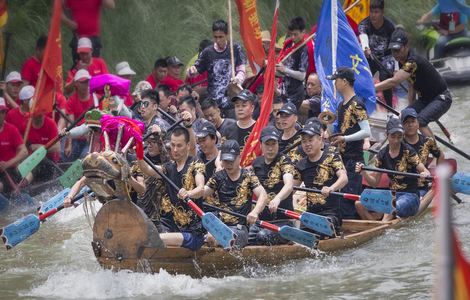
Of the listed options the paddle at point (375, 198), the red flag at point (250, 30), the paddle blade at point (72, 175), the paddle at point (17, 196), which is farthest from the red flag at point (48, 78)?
the paddle at point (375, 198)

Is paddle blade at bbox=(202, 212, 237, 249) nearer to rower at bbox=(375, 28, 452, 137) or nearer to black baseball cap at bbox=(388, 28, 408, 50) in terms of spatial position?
rower at bbox=(375, 28, 452, 137)

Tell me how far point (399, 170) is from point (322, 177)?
1.16 m

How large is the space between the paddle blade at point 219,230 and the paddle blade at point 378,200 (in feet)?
5.19

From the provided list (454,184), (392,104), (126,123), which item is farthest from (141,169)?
(392,104)

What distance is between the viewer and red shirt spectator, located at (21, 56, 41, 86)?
14.3 m

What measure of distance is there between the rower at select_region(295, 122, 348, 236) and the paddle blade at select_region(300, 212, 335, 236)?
0.28m

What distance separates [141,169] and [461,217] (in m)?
3.89

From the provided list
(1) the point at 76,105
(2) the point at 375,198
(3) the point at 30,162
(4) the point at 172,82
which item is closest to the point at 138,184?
(2) the point at 375,198

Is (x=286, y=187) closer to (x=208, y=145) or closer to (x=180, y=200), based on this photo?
(x=208, y=145)

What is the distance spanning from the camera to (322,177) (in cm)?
1007

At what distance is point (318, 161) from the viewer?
1009 centimetres

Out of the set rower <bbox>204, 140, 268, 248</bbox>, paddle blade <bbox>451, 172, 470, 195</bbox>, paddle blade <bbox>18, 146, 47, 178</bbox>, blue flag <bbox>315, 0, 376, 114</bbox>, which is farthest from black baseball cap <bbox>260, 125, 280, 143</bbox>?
paddle blade <bbox>18, 146, 47, 178</bbox>

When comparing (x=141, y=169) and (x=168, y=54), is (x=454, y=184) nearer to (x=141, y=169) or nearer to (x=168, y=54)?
(x=141, y=169)

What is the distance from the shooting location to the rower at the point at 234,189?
933cm
